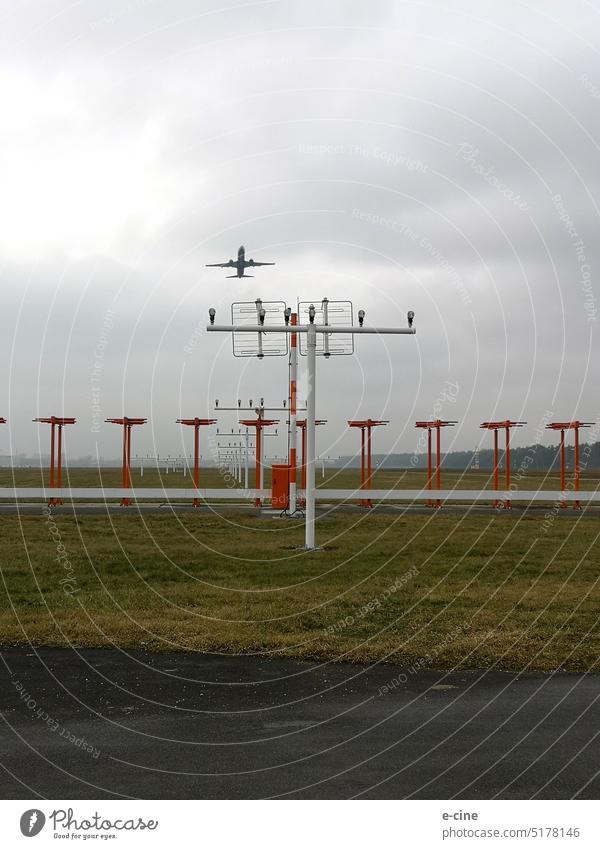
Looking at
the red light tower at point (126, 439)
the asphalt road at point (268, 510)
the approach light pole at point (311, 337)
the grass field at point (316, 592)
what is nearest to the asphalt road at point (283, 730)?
the grass field at point (316, 592)

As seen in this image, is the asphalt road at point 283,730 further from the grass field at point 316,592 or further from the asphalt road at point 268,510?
the asphalt road at point 268,510

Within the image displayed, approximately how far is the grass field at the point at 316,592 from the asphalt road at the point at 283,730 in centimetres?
82

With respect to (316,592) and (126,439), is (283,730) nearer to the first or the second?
(316,592)

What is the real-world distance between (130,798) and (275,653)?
13.1 ft

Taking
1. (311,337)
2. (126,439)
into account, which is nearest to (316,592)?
(311,337)

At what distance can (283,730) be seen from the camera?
648cm

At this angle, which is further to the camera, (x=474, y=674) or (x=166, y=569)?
(x=166, y=569)

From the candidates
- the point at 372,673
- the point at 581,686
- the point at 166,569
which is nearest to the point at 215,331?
the point at 166,569

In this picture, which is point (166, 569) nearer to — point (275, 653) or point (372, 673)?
point (275, 653)

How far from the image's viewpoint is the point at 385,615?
10969 mm

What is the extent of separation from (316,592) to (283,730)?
241 inches

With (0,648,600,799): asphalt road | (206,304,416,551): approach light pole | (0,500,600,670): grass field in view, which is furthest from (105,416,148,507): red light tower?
(0,648,600,799): asphalt road

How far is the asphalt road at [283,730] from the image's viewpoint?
5.34 m

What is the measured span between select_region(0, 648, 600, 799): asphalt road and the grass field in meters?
0.82
